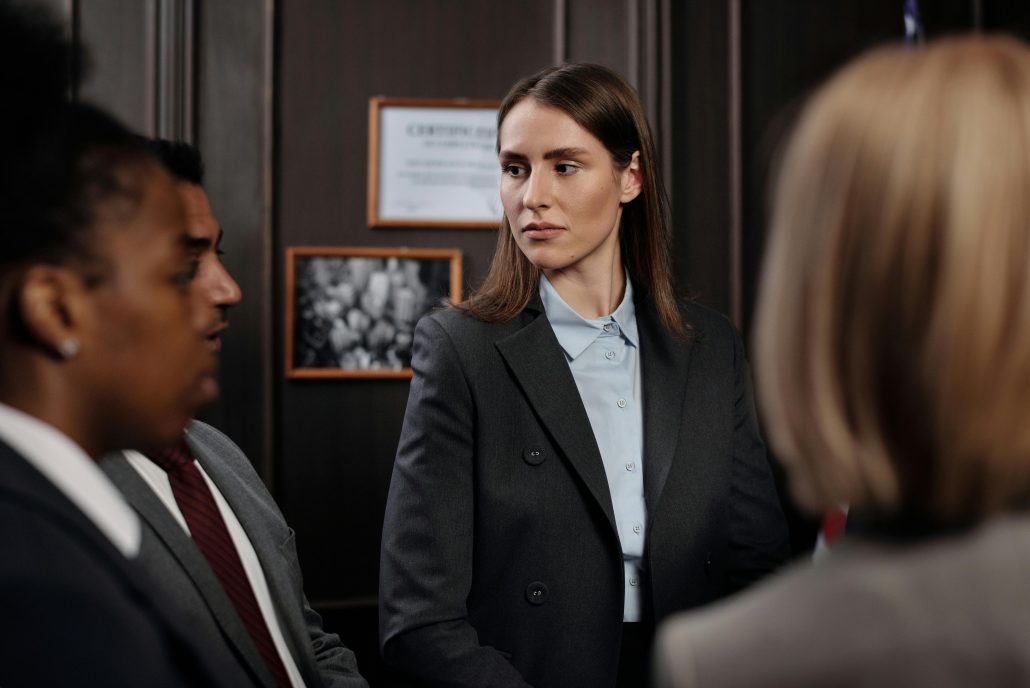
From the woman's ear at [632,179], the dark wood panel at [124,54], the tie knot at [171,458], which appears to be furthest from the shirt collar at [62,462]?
the dark wood panel at [124,54]

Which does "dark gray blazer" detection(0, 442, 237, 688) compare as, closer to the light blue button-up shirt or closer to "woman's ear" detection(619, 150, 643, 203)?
the light blue button-up shirt

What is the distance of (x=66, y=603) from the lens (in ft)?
2.58

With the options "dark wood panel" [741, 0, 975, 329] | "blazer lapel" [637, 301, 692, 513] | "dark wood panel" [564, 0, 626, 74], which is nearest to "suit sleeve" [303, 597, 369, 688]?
"blazer lapel" [637, 301, 692, 513]

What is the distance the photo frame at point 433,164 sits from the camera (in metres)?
2.76

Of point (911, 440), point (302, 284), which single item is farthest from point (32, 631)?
point (302, 284)

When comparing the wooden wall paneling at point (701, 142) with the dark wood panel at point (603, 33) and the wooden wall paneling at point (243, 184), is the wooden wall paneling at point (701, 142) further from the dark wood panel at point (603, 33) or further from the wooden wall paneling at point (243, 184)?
the wooden wall paneling at point (243, 184)

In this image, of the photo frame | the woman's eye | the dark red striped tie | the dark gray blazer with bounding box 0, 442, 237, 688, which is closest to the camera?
the dark gray blazer with bounding box 0, 442, 237, 688

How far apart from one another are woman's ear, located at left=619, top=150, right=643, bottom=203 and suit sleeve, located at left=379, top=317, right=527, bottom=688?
0.51 m

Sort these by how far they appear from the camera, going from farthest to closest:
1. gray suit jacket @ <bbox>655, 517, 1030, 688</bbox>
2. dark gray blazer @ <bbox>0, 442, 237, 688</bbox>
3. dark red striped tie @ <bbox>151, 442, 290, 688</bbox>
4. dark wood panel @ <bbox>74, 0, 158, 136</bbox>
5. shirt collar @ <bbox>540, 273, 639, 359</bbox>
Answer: dark wood panel @ <bbox>74, 0, 158, 136</bbox>, shirt collar @ <bbox>540, 273, 639, 359</bbox>, dark red striped tie @ <bbox>151, 442, 290, 688</bbox>, dark gray blazer @ <bbox>0, 442, 237, 688</bbox>, gray suit jacket @ <bbox>655, 517, 1030, 688</bbox>

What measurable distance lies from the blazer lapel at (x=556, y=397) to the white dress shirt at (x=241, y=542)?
557 millimetres

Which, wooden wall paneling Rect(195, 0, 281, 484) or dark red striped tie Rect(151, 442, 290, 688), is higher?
wooden wall paneling Rect(195, 0, 281, 484)

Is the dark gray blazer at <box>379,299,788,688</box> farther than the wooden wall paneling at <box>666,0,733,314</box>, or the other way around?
the wooden wall paneling at <box>666,0,733,314</box>

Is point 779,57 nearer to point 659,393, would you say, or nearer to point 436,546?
point 659,393

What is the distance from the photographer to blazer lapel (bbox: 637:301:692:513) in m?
1.82
